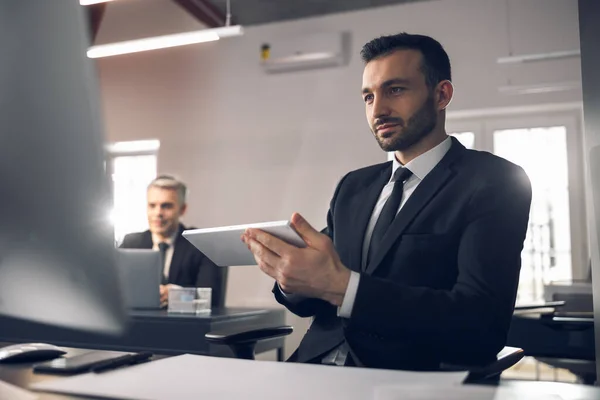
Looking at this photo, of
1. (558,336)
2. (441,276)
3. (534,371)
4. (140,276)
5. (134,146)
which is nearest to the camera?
(441,276)

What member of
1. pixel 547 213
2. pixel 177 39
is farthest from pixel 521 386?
pixel 547 213

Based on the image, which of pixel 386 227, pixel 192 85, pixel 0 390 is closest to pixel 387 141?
pixel 386 227

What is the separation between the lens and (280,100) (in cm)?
545

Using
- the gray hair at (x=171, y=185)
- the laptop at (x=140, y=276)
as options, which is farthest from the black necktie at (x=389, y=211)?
the gray hair at (x=171, y=185)

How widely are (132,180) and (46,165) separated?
14.9 feet

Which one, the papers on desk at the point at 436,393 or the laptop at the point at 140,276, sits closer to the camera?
the papers on desk at the point at 436,393

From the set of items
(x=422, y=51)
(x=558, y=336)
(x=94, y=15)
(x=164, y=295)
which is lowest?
(x=558, y=336)

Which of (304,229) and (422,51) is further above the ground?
(422,51)

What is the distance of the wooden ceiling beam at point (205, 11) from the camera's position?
5117 mm

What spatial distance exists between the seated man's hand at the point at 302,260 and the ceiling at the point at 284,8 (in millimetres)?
4442

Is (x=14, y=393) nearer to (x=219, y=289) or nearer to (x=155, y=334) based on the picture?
(x=155, y=334)

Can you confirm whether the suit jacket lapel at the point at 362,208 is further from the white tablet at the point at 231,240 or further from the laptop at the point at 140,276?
the laptop at the point at 140,276

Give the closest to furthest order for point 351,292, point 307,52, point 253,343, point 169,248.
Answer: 1. point 351,292
2. point 253,343
3. point 169,248
4. point 307,52

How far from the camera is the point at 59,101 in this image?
164cm
